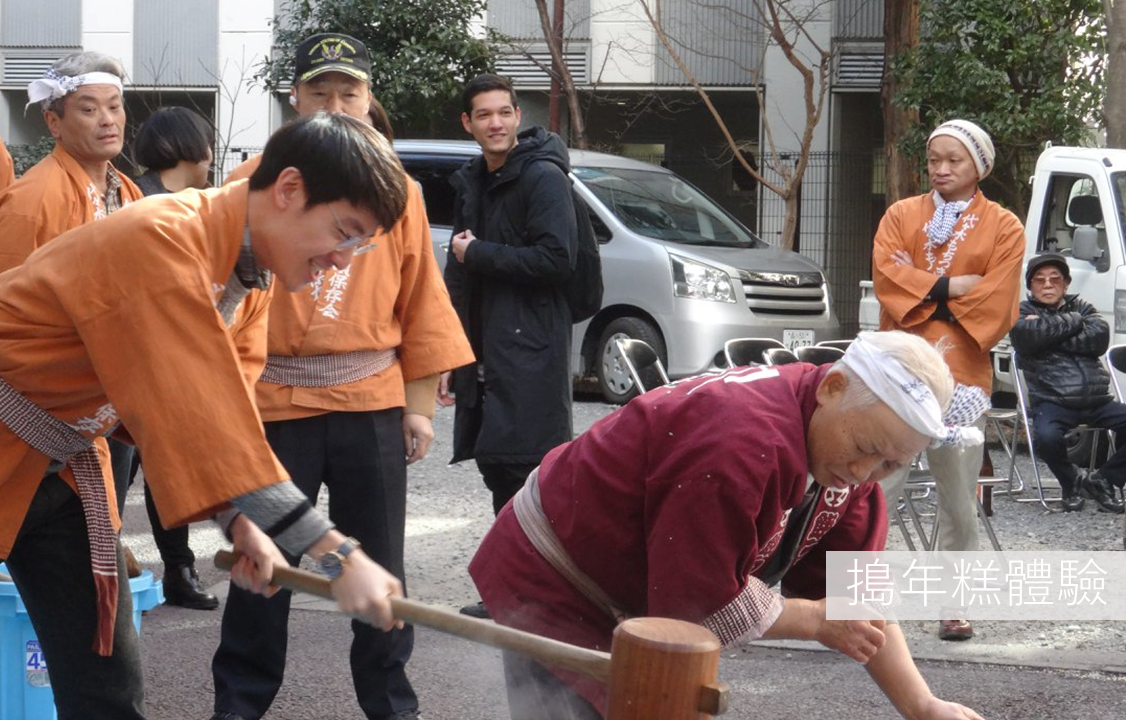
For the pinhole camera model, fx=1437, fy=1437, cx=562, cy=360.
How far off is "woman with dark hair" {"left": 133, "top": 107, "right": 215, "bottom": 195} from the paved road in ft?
5.66

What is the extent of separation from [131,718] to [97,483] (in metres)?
0.48

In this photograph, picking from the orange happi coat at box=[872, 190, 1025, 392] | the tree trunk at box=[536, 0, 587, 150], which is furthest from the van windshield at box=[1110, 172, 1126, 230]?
the tree trunk at box=[536, 0, 587, 150]

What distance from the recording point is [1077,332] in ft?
27.2

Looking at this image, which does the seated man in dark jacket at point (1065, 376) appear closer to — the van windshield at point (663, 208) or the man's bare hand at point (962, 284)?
the man's bare hand at point (962, 284)

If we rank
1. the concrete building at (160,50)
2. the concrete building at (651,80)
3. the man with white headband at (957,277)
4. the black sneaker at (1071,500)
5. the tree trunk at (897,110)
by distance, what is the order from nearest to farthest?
the man with white headband at (957,277), the black sneaker at (1071,500), the tree trunk at (897,110), the concrete building at (651,80), the concrete building at (160,50)

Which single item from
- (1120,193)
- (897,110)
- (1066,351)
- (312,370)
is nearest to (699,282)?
(1120,193)

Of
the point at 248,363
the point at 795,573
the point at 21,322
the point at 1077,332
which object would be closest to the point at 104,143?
the point at 248,363

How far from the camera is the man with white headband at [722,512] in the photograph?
7.93 ft

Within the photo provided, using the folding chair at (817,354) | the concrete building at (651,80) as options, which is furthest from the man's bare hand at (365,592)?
the concrete building at (651,80)

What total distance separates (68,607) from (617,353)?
346 inches

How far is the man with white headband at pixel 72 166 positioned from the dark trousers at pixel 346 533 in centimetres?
98

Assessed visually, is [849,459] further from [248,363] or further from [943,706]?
[248,363]

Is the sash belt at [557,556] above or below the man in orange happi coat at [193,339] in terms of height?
below

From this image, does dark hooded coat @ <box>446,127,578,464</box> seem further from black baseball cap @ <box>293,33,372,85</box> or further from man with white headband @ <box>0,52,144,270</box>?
man with white headband @ <box>0,52,144,270</box>
